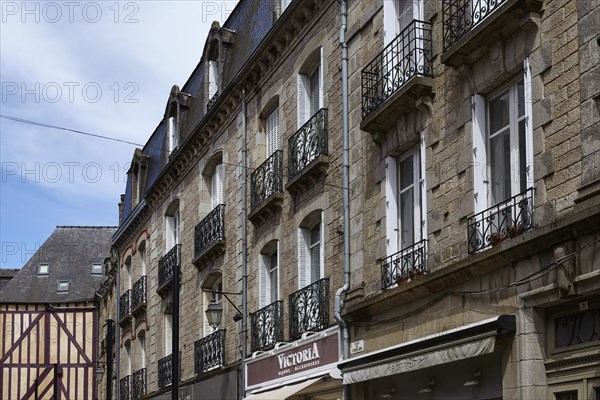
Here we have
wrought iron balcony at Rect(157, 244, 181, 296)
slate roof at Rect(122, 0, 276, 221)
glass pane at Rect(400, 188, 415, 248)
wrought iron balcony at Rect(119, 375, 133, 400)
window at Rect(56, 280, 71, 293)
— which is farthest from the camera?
window at Rect(56, 280, 71, 293)

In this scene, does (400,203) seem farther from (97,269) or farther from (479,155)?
(97,269)

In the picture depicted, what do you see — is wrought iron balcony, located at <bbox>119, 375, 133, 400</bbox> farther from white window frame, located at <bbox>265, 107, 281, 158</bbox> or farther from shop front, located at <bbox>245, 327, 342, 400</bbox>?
white window frame, located at <bbox>265, 107, 281, 158</bbox>

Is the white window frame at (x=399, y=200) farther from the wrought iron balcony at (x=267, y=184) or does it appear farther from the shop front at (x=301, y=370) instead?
the wrought iron balcony at (x=267, y=184)

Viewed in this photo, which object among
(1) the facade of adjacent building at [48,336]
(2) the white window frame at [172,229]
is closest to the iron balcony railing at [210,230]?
(2) the white window frame at [172,229]

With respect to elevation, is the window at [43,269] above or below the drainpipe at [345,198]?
above

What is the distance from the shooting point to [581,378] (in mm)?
9305

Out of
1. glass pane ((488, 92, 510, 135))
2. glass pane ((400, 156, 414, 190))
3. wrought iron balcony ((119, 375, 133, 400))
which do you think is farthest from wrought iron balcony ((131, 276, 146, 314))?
glass pane ((488, 92, 510, 135))

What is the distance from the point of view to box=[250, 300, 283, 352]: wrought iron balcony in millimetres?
17016

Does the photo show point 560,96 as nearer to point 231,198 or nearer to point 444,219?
point 444,219

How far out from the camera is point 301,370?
15625 millimetres

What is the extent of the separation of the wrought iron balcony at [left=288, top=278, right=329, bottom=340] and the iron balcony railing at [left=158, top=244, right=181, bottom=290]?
26.6 ft

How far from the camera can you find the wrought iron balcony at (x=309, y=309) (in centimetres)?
1508

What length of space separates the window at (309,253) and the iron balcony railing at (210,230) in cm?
410

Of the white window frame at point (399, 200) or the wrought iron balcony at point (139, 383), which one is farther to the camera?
the wrought iron balcony at point (139, 383)
